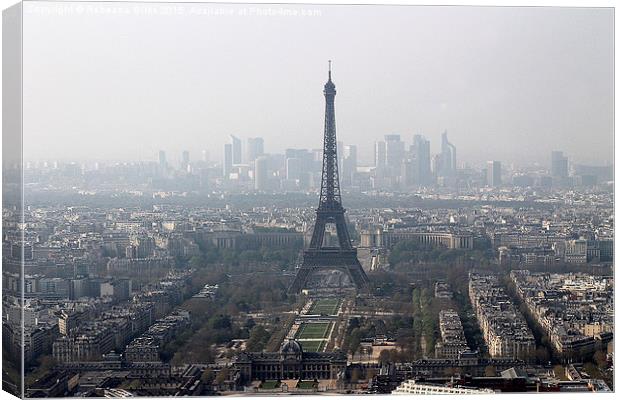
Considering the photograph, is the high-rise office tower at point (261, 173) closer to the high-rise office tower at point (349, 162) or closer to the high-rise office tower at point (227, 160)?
the high-rise office tower at point (227, 160)

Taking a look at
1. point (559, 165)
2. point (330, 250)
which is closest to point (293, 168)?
point (330, 250)

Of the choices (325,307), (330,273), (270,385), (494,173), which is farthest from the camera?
(330,273)

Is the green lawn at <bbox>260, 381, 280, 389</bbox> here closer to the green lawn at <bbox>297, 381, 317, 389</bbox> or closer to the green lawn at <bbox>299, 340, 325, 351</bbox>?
the green lawn at <bbox>297, 381, 317, 389</bbox>

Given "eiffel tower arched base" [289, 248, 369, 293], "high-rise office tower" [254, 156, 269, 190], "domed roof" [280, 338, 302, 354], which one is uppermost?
"high-rise office tower" [254, 156, 269, 190]

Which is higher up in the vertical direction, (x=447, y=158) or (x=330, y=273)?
(x=447, y=158)

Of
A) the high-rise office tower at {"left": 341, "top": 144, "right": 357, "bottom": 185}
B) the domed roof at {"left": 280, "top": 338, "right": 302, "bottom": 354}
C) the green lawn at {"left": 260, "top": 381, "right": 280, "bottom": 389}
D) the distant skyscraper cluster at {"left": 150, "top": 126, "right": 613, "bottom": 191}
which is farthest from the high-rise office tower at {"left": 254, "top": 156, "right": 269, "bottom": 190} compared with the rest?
the green lawn at {"left": 260, "top": 381, "right": 280, "bottom": 389}

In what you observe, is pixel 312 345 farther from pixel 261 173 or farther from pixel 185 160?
pixel 185 160

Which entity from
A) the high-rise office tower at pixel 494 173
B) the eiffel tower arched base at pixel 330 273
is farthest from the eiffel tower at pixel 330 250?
the high-rise office tower at pixel 494 173
